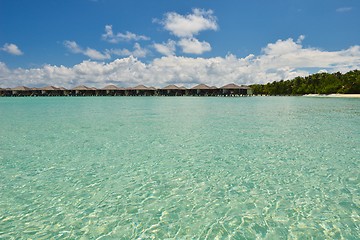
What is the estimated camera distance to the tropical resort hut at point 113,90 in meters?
68.9

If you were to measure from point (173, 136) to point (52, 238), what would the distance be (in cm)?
674

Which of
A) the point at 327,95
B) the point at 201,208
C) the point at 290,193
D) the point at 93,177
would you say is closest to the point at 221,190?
the point at 201,208

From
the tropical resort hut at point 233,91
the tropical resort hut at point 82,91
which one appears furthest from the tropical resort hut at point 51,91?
the tropical resort hut at point 233,91

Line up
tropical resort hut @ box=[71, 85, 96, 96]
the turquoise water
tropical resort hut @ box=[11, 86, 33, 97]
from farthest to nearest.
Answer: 1. tropical resort hut @ box=[71, 85, 96, 96]
2. tropical resort hut @ box=[11, 86, 33, 97]
3. the turquoise water

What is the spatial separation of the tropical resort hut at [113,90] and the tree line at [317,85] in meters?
40.5

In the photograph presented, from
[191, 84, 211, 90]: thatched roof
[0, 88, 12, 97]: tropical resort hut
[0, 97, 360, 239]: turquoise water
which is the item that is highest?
[191, 84, 211, 90]: thatched roof

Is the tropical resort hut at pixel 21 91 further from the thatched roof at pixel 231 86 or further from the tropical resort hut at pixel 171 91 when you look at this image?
the thatched roof at pixel 231 86

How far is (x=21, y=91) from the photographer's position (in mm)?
72625

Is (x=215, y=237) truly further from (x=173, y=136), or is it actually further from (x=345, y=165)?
(x=173, y=136)

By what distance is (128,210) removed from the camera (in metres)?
3.91

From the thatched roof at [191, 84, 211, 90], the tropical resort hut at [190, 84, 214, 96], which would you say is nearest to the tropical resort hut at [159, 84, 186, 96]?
the tropical resort hut at [190, 84, 214, 96]

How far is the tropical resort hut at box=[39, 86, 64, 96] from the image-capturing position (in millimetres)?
68688

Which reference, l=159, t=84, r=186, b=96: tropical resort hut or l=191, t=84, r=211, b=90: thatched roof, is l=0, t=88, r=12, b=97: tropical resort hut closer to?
l=159, t=84, r=186, b=96: tropical resort hut

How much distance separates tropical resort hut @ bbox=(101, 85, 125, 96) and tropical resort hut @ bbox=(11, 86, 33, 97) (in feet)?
62.5
